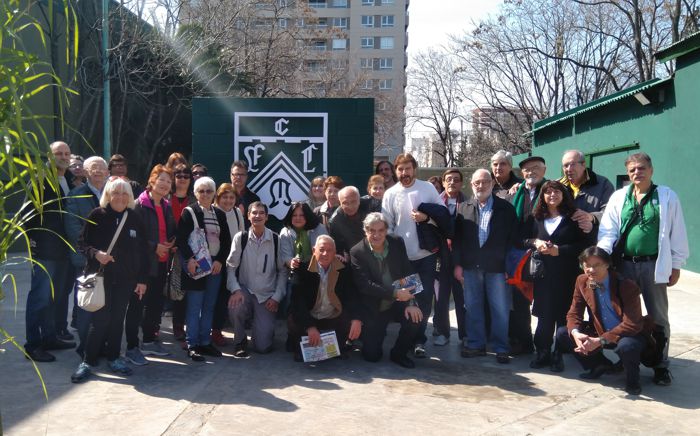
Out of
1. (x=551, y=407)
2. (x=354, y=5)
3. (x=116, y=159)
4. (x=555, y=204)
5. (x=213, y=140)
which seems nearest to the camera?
(x=551, y=407)

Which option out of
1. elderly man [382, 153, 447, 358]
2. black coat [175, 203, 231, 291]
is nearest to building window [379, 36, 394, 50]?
elderly man [382, 153, 447, 358]

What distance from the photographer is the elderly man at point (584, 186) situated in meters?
5.36

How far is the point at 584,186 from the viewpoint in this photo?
17.9ft

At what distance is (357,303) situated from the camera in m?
5.50

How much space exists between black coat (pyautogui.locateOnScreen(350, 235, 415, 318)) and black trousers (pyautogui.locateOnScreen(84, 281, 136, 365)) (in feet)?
6.36

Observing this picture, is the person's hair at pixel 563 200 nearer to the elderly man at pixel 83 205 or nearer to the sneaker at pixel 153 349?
the sneaker at pixel 153 349

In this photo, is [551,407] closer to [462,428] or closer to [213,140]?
[462,428]

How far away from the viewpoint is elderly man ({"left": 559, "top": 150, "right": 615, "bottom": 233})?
211 inches

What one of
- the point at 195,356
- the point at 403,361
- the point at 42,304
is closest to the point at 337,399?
the point at 403,361

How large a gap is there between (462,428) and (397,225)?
237cm

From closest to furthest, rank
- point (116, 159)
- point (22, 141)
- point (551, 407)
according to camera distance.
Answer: point (22, 141) < point (551, 407) < point (116, 159)

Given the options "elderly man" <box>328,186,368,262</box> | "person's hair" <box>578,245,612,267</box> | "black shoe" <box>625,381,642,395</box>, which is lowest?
"black shoe" <box>625,381,642,395</box>

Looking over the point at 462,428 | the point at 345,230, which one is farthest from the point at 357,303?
the point at 462,428

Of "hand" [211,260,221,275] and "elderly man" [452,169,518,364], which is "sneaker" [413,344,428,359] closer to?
"elderly man" [452,169,518,364]
